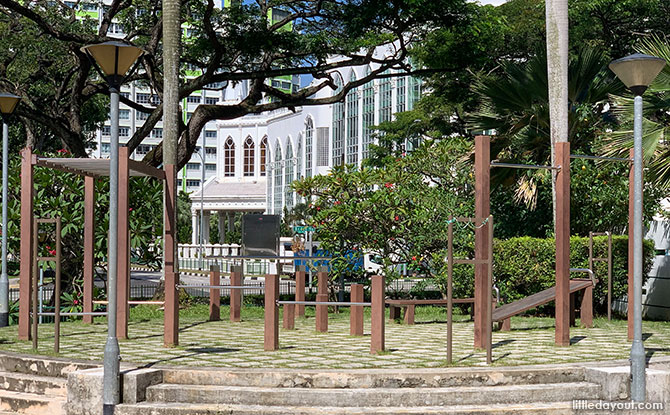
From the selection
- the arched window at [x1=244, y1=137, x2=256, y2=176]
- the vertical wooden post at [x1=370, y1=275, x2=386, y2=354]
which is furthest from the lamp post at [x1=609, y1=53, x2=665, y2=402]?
the arched window at [x1=244, y1=137, x2=256, y2=176]

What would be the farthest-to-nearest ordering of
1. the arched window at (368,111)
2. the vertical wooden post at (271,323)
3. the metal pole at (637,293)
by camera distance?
1. the arched window at (368,111)
2. the vertical wooden post at (271,323)
3. the metal pole at (637,293)

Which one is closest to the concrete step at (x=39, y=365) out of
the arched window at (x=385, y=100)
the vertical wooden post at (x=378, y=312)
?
the vertical wooden post at (x=378, y=312)

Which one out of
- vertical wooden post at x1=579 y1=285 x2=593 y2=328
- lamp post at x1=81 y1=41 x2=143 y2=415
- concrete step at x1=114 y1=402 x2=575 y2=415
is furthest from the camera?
vertical wooden post at x1=579 y1=285 x2=593 y2=328

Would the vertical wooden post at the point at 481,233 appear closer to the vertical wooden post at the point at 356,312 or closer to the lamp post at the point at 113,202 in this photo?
the vertical wooden post at the point at 356,312

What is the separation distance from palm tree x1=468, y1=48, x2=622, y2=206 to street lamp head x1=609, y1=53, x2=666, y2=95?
818cm

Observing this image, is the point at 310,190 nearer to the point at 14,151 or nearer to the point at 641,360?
the point at 641,360

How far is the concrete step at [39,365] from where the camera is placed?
1020cm

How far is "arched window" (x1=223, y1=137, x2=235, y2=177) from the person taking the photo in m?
92.4

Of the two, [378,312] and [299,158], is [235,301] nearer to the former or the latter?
[378,312]

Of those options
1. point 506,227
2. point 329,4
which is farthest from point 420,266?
point 329,4

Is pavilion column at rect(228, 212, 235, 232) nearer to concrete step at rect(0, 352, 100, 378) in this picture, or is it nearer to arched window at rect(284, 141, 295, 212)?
arched window at rect(284, 141, 295, 212)

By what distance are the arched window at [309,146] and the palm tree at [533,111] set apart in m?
51.5

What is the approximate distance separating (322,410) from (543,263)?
31.5ft

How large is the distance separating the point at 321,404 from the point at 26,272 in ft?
21.0
